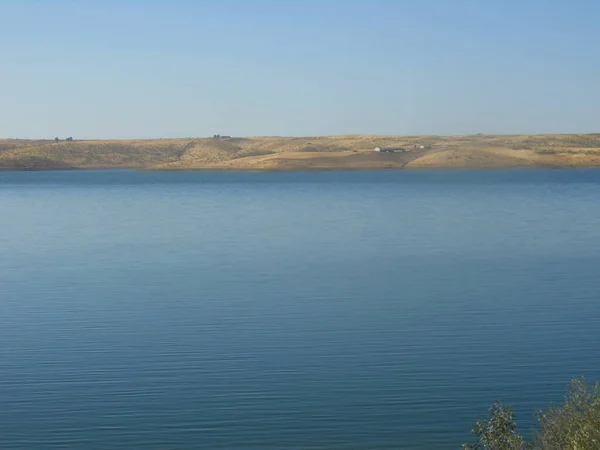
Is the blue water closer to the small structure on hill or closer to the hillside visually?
the hillside

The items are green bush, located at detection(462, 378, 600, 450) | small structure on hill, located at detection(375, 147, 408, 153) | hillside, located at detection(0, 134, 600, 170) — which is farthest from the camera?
small structure on hill, located at detection(375, 147, 408, 153)

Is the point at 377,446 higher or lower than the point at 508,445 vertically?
lower

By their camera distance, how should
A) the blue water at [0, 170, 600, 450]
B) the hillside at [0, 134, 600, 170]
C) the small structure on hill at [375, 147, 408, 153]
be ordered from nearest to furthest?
the blue water at [0, 170, 600, 450] < the hillside at [0, 134, 600, 170] < the small structure on hill at [375, 147, 408, 153]

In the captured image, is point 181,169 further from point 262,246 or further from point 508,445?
point 508,445

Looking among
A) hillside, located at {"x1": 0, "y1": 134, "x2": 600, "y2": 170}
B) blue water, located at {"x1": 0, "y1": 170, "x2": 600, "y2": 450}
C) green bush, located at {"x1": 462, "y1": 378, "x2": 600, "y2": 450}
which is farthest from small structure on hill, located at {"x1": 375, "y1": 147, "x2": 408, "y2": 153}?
green bush, located at {"x1": 462, "y1": 378, "x2": 600, "y2": 450}

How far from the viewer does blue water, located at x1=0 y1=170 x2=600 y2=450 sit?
16.4 metres

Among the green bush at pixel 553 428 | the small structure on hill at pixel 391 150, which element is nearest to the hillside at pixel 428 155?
the small structure on hill at pixel 391 150

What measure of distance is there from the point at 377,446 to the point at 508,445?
11.7 feet

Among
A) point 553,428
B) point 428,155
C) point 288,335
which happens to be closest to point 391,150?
point 428,155

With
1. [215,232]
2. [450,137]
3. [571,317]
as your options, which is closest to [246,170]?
[450,137]

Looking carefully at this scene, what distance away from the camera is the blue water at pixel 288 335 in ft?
53.9

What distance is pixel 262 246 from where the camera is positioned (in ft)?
140

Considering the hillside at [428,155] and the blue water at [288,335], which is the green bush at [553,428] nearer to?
the blue water at [288,335]

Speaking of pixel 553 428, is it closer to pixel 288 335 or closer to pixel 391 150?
pixel 288 335
